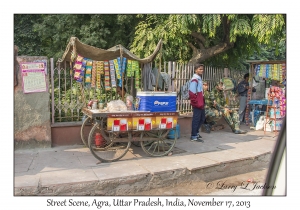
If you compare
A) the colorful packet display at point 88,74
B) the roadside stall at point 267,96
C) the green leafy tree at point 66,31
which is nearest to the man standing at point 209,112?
the roadside stall at point 267,96

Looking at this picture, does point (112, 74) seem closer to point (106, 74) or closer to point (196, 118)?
point (106, 74)

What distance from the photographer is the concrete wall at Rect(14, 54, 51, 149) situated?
17.7 feet

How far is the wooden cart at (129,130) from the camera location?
186 inches

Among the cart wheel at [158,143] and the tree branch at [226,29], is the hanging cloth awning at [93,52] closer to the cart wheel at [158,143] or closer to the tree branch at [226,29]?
the cart wheel at [158,143]

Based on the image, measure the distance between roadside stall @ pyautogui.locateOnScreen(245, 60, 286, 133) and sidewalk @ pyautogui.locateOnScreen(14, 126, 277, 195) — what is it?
1.84m

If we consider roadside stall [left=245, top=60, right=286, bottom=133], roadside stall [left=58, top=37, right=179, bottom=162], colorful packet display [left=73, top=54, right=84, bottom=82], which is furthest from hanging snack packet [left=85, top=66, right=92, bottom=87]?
roadside stall [left=245, top=60, right=286, bottom=133]

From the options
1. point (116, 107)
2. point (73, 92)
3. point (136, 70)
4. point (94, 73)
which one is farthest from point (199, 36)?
point (116, 107)

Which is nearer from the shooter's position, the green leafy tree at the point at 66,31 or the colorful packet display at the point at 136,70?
the colorful packet display at the point at 136,70

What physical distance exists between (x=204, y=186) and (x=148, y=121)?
60.8 inches

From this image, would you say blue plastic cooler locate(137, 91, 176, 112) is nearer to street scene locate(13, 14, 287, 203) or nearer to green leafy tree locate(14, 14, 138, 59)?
street scene locate(13, 14, 287, 203)

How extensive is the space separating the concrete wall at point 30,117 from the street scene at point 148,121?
0.06 ft

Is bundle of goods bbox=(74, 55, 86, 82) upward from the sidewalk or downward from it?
upward
